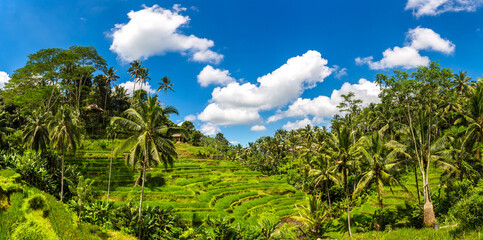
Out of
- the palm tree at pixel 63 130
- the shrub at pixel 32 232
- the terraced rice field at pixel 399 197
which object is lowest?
the terraced rice field at pixel 399 197

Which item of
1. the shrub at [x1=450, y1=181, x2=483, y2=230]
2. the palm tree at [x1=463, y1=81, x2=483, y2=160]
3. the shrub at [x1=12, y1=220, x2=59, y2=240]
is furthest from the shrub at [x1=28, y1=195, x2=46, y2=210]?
the palm tree at [x1=463, y1=81, x2=483, y2=160]

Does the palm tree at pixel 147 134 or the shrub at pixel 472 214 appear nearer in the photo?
the shrub at pixel 472 214

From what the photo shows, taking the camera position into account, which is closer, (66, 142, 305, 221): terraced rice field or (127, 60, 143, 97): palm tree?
(66, 142, 305, 221): terraced rice field

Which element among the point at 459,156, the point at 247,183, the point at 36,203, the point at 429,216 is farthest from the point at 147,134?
the point at 459,156

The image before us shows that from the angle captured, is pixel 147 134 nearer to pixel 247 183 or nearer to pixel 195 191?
pixel 195 191

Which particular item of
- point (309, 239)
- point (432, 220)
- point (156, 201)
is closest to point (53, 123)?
point (156, 201)

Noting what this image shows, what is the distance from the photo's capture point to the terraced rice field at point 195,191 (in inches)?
1142

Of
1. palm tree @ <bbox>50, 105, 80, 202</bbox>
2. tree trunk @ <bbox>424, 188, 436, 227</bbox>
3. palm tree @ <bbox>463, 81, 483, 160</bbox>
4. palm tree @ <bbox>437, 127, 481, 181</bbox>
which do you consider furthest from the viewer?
palm tree @ <bbox>50, 105, 80, 202</bbox>

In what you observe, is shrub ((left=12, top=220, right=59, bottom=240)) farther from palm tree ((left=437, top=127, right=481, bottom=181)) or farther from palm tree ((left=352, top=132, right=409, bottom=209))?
palm tree ((left=437, top=127, right=481, bottom=181))

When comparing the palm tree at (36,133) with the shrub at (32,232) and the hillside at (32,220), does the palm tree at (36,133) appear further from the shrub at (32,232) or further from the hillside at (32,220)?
the shrub at (32,232)

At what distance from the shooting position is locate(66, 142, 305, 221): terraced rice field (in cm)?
2900

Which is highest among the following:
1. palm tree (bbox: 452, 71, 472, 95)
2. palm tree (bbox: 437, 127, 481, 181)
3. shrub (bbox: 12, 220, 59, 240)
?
palm tree (bbox: 452, 71, 472, 95)

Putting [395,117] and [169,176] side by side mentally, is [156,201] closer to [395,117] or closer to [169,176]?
[169,176]

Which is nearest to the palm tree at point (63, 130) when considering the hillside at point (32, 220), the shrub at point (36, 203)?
the hillside at point (32, 220)
